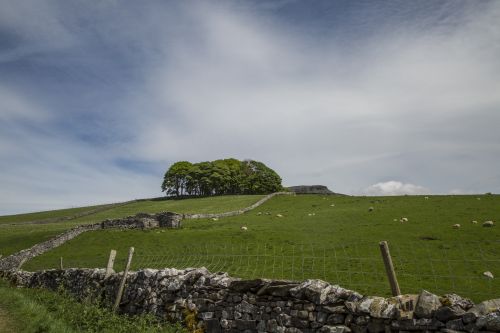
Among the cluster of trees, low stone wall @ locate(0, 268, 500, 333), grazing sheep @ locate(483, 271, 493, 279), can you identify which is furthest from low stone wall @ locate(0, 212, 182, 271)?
the cluster of trees

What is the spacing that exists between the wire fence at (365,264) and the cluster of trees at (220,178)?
77523 millimetres

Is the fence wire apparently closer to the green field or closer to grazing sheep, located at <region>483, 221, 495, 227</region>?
the green field

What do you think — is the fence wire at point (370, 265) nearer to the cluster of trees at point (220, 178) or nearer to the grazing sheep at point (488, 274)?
the grazing sheep at point (488, 274)

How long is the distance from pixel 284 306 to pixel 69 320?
6408 mm

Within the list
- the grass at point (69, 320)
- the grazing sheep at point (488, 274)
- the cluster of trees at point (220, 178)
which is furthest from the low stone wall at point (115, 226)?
the cluster of trees at point (220, 178)

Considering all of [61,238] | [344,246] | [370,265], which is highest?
[61,238]

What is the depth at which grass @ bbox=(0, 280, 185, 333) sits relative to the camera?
9.89 metres

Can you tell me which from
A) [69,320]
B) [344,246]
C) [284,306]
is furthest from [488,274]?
[69,320]

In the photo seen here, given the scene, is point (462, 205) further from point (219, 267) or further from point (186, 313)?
point (186, 313)

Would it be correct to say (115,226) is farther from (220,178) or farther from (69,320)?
(220,178)

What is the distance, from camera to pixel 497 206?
121ft

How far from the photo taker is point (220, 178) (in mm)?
106250

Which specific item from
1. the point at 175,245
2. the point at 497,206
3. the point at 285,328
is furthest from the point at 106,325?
the point at 497,206

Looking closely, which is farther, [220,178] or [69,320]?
[220,178]
